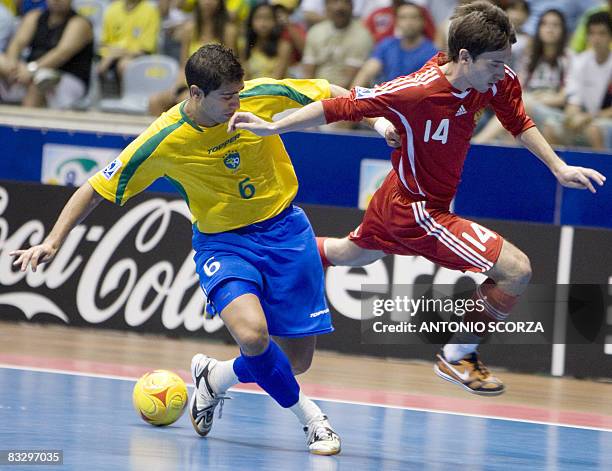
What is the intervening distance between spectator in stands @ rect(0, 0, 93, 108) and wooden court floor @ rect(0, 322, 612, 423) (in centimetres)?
306

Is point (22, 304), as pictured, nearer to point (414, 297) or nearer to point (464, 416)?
point (414, 297)

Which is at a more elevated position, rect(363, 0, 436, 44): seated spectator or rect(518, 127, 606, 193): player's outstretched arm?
rect(363, 0, 436, 44): seated spectator

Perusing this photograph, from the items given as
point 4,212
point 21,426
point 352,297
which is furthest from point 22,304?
point 21,426

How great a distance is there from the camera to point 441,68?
676cm

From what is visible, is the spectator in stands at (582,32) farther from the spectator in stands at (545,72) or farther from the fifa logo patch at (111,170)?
the fifa logo patch at (111,170)

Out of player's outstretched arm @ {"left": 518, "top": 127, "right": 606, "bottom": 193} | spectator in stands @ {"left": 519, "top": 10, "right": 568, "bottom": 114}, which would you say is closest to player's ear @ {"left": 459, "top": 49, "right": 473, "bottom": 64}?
player's outstretched arm @ {"left": 518, "top": 127, "right": 606, "bottom": 193}

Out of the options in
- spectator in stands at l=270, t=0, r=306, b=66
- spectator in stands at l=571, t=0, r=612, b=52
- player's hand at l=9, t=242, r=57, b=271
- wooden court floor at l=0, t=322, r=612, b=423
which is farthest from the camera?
spectator in stands at l=270, t=0, r=306, b=66

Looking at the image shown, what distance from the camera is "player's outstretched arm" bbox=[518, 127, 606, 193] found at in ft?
21.3

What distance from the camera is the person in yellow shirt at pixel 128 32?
13297 mm

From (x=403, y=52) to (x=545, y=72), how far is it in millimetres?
1295

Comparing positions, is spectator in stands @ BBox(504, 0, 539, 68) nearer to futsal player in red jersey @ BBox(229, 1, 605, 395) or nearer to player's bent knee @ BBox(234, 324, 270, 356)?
futsal player in red jersey @ BBox(229, 1, 605, 395)

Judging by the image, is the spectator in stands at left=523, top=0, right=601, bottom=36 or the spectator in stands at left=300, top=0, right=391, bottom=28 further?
the spectator in stands at left=300, top=0, right=391, bottom=28

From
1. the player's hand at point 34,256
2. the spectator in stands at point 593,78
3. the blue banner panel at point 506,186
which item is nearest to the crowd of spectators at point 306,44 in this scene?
the spectator in stands at point 593,78

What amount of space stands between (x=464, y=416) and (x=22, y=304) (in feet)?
14.4
